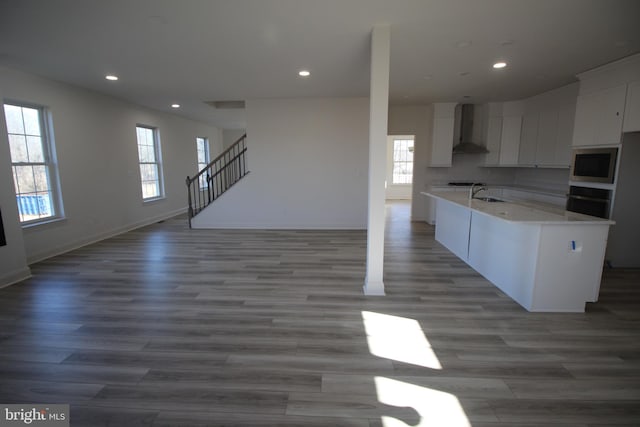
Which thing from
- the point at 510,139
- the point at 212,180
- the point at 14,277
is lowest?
the point at 14,277

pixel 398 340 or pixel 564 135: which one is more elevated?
pixel 564 135

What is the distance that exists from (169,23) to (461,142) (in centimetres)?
633

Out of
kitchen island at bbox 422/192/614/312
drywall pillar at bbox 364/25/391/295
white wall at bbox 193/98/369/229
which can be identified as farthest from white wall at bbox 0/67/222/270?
kitchen island at bbox 422/192/614/312

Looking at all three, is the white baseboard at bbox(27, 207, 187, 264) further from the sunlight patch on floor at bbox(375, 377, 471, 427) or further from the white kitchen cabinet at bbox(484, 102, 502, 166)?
the white kitchen cabinet at bbox(484, 102, 502, 166)

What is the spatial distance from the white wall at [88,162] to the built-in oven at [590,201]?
25.1 feet

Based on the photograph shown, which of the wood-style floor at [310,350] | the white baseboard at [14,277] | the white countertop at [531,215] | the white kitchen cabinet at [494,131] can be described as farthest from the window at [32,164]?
the white kitchen cabinet at [494,131]

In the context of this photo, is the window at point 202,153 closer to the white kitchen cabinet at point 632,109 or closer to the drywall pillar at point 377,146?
the drywall pillar at point 377,146

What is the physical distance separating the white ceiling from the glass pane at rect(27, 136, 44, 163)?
0.99m

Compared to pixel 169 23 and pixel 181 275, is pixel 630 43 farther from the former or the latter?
pixel 181 275

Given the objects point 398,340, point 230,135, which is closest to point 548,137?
point 398,340

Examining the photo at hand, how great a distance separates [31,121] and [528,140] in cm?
895

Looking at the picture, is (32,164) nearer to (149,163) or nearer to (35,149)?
(35,149)

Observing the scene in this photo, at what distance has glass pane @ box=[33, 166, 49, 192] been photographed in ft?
15.2

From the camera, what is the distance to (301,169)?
21.8 feet
